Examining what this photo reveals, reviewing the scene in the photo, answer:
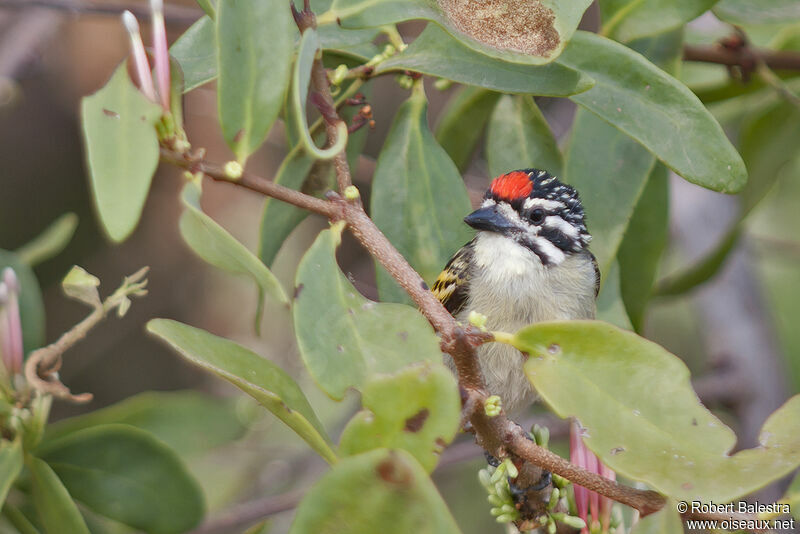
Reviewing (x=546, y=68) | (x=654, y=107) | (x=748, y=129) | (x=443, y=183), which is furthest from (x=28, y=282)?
(x=748, y=129)

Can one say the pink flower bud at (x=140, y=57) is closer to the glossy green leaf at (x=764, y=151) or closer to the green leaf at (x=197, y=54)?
the green leaf at (x=197, y=54)

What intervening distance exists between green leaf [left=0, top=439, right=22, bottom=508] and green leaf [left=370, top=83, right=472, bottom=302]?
953mm

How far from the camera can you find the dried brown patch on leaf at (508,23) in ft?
5.86

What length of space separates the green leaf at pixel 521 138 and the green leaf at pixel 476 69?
1.76 feet

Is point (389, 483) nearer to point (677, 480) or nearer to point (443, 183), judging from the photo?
point (677, 480)

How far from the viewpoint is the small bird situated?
2789mm

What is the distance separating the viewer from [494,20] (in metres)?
1.84

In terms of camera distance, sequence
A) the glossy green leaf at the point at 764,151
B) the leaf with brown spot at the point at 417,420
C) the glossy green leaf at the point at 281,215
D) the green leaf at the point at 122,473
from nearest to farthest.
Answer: the leaf with brown spot at the point at 417,420, the glossy green leaf at the point at 281,215, the green leaf at the point at 122,473, the glossy green leaf at the point at 764,151

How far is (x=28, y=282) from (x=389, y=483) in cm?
168

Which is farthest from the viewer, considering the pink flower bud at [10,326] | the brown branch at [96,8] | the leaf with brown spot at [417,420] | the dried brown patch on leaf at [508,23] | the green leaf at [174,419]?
the brown branch at [96,8]

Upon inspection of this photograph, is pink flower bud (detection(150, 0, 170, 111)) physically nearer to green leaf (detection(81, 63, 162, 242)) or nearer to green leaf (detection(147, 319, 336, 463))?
green leaf (detection(81, 63, 162, 242))

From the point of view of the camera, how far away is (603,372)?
5.43 ft

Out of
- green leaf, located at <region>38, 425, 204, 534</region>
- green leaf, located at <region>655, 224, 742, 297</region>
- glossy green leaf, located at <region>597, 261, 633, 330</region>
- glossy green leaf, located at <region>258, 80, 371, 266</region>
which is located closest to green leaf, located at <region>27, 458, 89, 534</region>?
green leaf, located at <region>38, 425, 204, 534</region>

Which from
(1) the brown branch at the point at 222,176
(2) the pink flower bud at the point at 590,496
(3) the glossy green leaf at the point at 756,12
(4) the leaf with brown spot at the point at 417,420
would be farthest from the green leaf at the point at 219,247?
(3) the glossy green leaf at the point at 756,12
